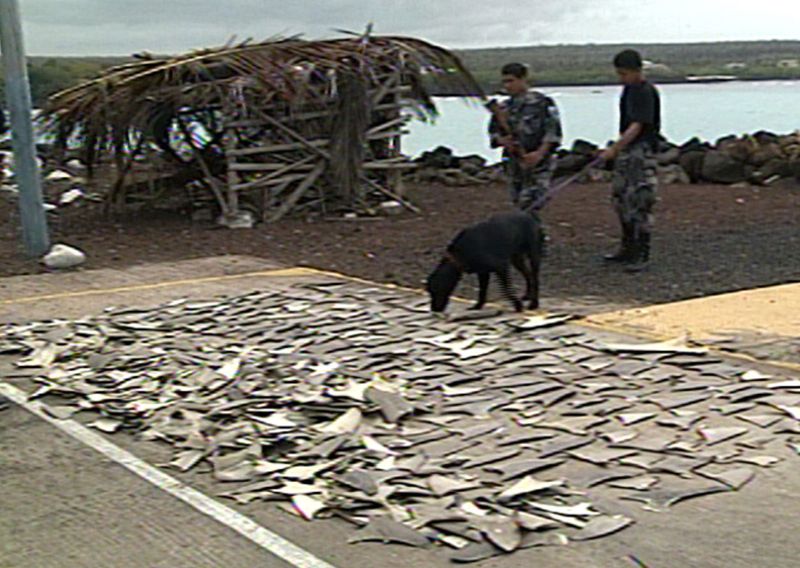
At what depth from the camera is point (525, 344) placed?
7312 mm

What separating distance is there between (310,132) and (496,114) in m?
5.47

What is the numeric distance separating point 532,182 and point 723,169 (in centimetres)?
851

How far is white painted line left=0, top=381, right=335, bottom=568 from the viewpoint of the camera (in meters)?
4.32

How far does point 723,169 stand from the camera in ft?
59.4

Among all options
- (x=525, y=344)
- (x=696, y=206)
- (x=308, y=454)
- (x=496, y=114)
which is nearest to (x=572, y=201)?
(x=696, y=206)

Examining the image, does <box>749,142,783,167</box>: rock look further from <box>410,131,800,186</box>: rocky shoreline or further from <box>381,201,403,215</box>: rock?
<box>381,201,403,215</box>: rock

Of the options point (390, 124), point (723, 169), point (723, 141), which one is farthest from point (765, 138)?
point (390, 124)

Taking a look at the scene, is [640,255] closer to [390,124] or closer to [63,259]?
[63,259]

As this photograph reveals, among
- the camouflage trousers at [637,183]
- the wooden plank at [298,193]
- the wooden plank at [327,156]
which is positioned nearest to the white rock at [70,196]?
the wooden plank at [298,193]

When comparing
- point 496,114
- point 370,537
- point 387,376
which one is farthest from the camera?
point 496,114

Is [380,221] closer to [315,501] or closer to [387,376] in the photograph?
[387,376]

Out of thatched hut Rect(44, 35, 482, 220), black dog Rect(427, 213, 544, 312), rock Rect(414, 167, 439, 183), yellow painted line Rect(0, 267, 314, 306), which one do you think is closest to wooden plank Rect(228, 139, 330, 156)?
thatched hut Rect(44, 35, 482, 220)

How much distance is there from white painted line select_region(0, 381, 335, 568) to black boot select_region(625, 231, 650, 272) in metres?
5.65

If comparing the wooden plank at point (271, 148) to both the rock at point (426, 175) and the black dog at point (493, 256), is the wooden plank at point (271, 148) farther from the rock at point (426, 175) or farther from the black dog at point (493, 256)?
the black dog at point (493, 256)
